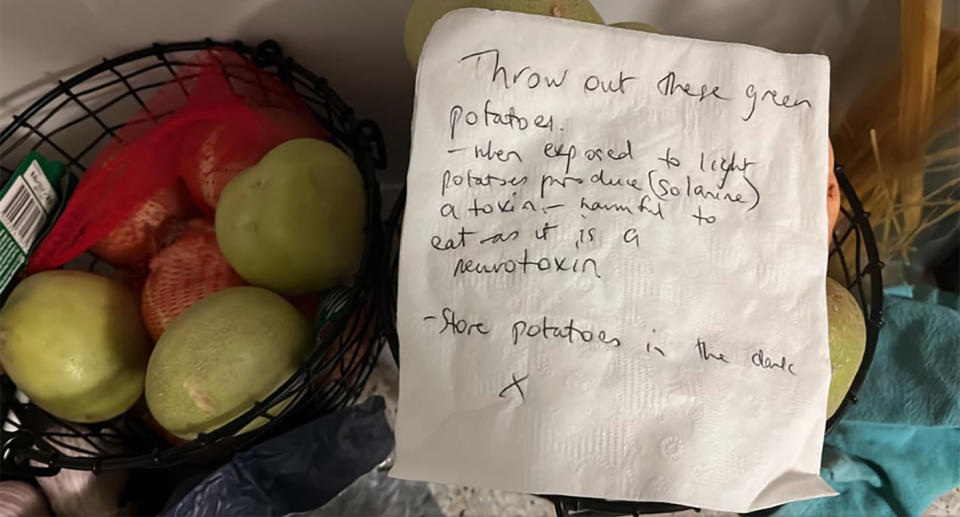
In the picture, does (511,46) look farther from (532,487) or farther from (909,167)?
(909,167)

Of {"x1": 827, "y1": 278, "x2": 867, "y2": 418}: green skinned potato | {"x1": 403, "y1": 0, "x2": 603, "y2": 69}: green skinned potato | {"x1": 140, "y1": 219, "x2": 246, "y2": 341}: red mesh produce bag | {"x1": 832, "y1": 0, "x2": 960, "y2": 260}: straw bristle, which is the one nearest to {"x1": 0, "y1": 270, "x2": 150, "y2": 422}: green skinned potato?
{"x1": 140, "y1": 219, "x2": 246, "y2": 341}: red mesh produce bag

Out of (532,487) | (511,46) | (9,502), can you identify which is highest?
(511,46)

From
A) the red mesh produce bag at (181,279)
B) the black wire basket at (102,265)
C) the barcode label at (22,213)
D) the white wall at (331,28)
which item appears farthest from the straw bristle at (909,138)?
the barcode label at (22,213)

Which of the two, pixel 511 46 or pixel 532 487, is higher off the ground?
pixel 511 46

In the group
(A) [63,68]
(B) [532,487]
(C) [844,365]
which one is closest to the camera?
(B) [532,487]

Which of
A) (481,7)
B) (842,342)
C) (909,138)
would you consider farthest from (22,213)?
(909,138)

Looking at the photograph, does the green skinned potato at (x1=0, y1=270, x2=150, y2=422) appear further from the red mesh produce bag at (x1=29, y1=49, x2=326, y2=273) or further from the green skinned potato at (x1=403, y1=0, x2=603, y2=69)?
the green skinned potato at (x1=403, y1=0, x2=603, y2=69)

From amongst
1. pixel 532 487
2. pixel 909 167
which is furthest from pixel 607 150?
pixel 909 167

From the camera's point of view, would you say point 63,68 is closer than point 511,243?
No
